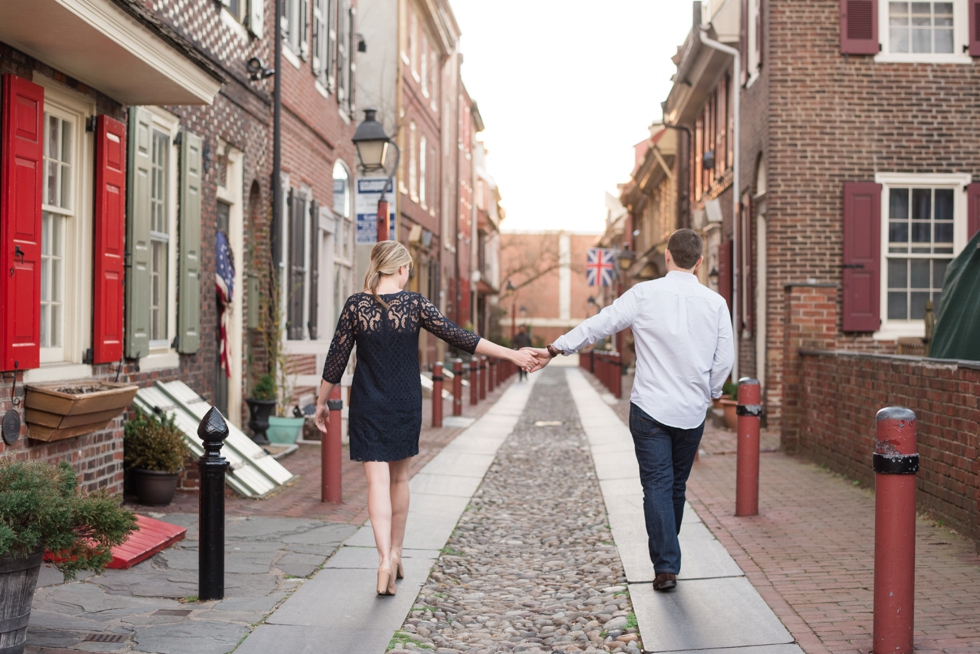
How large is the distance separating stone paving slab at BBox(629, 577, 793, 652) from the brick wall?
6.44 ft

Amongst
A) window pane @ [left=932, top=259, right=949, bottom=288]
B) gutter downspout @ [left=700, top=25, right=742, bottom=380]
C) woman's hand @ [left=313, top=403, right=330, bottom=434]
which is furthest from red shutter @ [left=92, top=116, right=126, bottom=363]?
gutter downspout @ [left=700, top=25, right=742, bottom=380]

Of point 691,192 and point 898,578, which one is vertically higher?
point 691,192

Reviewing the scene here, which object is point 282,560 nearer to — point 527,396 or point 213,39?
point 213,39

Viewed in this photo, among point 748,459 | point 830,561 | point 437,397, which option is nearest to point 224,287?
point 437,397

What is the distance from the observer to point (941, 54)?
14.0 metres

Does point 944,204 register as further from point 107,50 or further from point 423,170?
point 423,170

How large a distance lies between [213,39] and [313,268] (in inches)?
204

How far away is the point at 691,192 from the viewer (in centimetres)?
2470

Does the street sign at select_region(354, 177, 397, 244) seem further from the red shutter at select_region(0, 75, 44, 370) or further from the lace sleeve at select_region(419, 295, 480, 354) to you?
the lace sleeve at select_region(419, 295, 480, 354)

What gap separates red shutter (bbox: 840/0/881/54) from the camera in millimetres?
13781

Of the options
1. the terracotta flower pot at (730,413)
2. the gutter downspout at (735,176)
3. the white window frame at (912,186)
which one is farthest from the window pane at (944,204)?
the terracotta flower pot at (730,413)

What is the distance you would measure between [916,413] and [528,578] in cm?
336

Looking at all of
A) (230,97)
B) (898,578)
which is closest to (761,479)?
(898,578)

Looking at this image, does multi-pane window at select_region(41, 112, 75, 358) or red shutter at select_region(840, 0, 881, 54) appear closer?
multi-pane window at select_region(41, 112, 75, 358)
